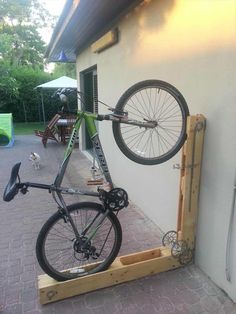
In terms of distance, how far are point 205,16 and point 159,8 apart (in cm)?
91

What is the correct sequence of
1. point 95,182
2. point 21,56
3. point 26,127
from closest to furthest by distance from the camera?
point 95,182 < point 26,127 < point 21,56

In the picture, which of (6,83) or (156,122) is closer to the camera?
(156,122)

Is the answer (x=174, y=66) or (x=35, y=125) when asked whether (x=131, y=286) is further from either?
(x=35, y=125)

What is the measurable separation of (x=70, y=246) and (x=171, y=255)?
108cm

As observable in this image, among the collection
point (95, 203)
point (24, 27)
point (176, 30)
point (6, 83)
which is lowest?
point (95, 203)

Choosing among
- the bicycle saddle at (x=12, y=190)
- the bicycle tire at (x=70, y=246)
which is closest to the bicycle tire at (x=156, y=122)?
the bicycle tire at (x=70, y=246)

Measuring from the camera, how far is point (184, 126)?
238cm

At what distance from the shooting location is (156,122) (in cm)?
232

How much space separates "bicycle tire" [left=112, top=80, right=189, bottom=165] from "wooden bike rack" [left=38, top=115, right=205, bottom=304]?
15 cm

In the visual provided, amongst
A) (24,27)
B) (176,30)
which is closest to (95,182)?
(176,30)

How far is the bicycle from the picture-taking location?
2252mm

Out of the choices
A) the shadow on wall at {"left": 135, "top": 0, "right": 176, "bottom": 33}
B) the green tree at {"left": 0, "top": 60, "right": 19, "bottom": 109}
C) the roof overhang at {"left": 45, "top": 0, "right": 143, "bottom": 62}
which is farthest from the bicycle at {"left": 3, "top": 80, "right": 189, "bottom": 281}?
the green tree at {"left": 0, "top": 60, "right": 19, "bottom": 109}

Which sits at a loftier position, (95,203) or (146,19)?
(146,19)

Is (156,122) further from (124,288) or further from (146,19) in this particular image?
(146,19)
